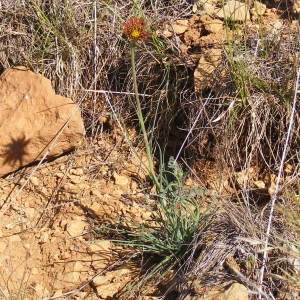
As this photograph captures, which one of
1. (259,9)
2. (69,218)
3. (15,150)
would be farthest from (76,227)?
(259,9)

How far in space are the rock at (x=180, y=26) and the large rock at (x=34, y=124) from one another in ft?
1.92

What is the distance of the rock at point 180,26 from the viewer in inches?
112

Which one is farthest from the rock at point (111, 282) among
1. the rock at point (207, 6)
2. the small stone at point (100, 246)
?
the rock at point (207, 6)

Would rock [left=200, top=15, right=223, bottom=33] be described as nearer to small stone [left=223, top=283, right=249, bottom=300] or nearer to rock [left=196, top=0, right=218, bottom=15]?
rock [left=196, top=0, right=218, bottom=15]

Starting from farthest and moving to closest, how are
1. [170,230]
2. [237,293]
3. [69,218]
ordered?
[69,218] → [170,230] → [237,293]

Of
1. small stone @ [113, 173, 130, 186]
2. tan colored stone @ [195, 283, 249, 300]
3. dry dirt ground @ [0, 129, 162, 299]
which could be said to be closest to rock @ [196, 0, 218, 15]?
dry dirt ground @ [0, 129, 162, 299]

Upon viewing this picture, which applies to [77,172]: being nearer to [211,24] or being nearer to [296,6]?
[211,24]

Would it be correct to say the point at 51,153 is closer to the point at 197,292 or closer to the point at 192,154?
the point at 192,154

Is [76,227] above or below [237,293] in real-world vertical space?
below

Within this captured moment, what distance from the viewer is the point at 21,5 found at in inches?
113

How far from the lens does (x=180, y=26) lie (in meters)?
2.86

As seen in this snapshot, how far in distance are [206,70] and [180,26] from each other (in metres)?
0.40

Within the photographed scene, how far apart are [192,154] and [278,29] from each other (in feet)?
2.13

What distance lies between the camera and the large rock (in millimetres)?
2654
